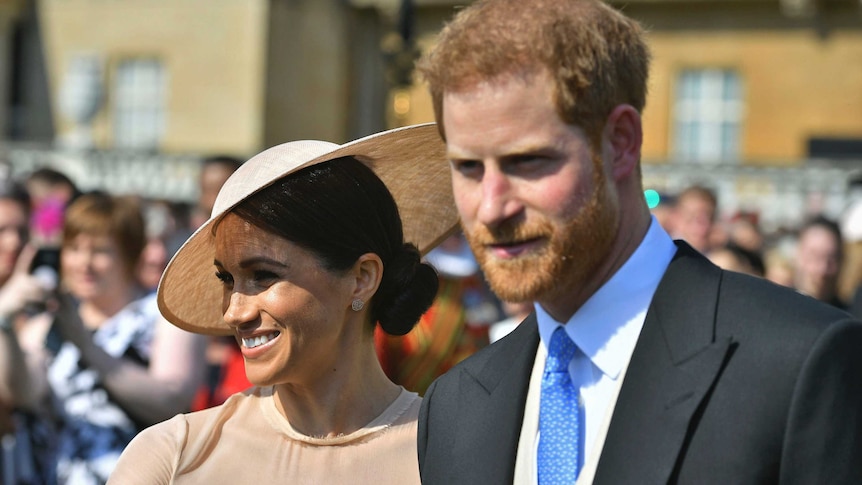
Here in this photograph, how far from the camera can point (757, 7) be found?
25.4 m

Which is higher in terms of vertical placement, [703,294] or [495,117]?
[495,117]

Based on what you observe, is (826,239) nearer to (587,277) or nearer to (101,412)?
Answer: (101,412)

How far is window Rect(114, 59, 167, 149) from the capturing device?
90.8ft

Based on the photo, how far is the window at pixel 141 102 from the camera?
27672 mm

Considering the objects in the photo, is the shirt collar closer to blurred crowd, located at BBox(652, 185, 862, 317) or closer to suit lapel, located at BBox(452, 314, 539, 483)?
suit lapel, located at BBox(452, 314, 539, 483)

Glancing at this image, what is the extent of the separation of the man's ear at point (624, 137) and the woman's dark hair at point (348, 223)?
0.95 metres

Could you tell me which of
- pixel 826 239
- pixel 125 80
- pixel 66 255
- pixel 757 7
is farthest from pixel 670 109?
pixel 66 255

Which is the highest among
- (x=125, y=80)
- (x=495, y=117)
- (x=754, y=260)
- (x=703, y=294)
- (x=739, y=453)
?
(x=495, y=117)

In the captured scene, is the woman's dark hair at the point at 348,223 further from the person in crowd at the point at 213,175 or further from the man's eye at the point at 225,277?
the person in crowd at the point at 213,175

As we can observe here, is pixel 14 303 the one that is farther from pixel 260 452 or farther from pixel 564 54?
pixel 564 54

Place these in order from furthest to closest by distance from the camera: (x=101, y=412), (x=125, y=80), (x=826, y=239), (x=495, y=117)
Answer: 1. (x=125, y=80)
2. (x=826, y=239)
3. (x=101, y=412)
4. (x=495, y=117)

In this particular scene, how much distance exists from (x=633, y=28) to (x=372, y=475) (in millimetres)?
1289

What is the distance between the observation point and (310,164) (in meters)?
3.01

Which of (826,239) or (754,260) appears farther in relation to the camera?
(826,239)
